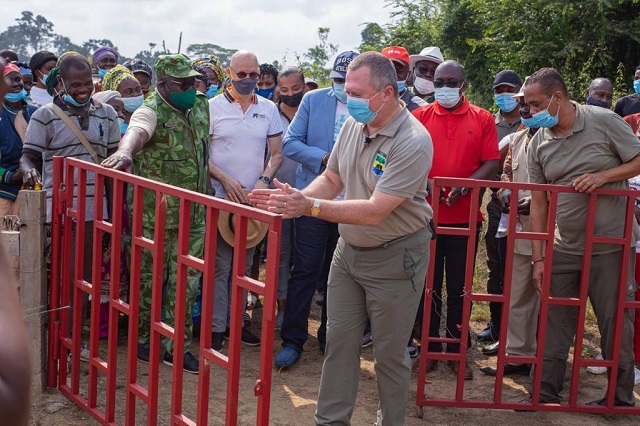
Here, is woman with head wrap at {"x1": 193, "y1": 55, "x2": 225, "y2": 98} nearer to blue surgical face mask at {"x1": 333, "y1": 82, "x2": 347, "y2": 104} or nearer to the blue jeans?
blue surgical face mask at {"x1": 333, "y1": 82, "x2": 347, "y2": 104}

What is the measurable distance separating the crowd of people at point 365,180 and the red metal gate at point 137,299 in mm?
219

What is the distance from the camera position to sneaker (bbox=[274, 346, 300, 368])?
5926 mm

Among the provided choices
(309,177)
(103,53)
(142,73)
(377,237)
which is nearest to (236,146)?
(309,177)

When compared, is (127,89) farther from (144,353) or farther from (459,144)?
(459,144)

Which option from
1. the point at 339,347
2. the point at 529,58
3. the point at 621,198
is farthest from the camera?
the point at 529,58

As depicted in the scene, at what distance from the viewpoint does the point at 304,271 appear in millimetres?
6051

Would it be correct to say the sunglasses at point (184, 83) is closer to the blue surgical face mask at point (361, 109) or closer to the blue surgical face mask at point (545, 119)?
the blue surgical face mask at point (361, 109)

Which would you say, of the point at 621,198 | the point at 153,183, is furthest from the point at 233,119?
the point at 621,198

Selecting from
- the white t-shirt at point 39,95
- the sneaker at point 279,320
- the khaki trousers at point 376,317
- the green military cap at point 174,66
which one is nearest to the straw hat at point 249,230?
the green military cap at point 174,66

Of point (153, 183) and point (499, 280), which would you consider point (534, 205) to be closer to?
point (499, 280)

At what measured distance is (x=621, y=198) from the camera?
16.8 ft

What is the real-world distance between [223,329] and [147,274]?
691mm

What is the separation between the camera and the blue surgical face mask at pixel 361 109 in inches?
165

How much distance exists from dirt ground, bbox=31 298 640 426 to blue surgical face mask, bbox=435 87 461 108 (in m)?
1.90
